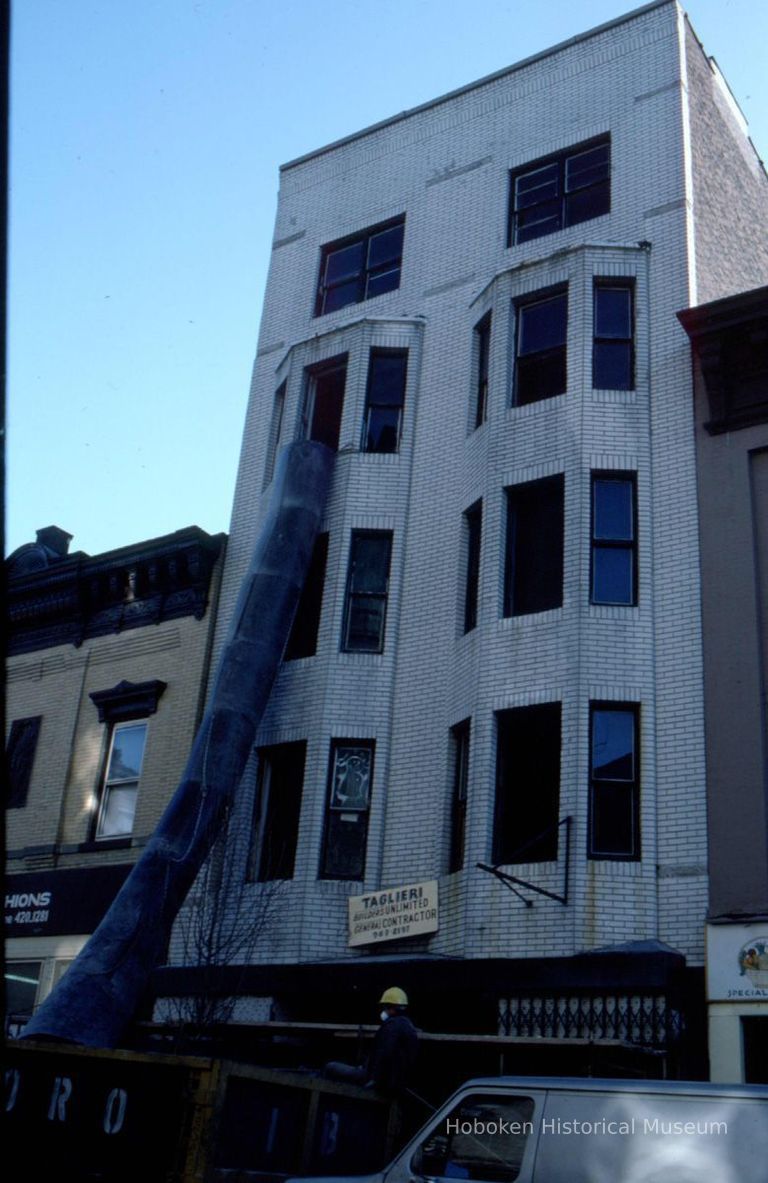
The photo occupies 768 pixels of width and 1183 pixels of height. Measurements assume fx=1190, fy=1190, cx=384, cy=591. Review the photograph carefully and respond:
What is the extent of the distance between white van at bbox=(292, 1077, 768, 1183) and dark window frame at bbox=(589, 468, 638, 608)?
8.89 m

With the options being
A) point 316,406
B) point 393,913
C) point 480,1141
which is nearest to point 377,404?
point 316,406

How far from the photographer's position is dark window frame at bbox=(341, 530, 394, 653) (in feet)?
58.5

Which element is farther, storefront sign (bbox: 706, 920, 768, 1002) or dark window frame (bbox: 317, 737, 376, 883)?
dark window frame (bbox: 317, 737, 376, 883)

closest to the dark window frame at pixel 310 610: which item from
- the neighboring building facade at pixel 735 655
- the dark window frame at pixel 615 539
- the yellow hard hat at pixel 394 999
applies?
the dark window frame at pixel 615 539

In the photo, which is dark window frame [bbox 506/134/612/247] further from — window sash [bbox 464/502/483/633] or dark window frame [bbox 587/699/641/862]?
dark window frame [bbox 587/699/641/862]

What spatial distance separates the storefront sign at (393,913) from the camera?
1528cm

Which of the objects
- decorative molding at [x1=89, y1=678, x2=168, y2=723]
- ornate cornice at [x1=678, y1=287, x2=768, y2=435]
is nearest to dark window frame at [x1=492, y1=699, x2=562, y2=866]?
ornate cornice at [x1=678, y1=287, x2=768, y2=435]

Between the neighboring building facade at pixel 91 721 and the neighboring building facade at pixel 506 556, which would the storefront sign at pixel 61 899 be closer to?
the neighboring building facade at pixel 91 721

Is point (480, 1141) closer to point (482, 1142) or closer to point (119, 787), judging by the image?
point (482, 1142)

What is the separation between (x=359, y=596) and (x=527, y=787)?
442cm

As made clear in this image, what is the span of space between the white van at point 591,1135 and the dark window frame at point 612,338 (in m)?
11.7

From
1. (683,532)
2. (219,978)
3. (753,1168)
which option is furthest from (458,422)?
(753,1168)

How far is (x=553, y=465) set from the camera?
16766mm

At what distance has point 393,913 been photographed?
51.2ft
